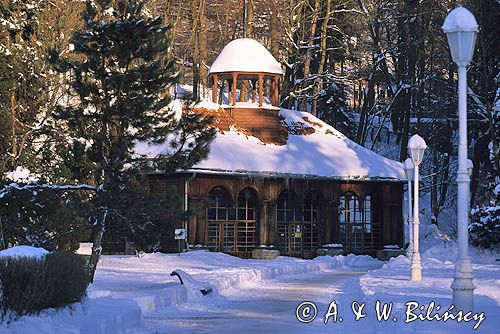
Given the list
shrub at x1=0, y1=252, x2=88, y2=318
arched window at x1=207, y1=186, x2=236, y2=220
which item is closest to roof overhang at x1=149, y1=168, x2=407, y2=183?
arched window at x1=207, y1=186, x2=236, y2=220

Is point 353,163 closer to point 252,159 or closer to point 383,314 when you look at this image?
point 252,159

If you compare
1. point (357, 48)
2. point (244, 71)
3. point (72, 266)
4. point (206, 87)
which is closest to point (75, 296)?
point (72, 266)

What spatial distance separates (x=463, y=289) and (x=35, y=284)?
6.33 m

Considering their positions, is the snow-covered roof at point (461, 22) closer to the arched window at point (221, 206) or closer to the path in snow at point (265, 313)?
the path in snow at point (265, 313)

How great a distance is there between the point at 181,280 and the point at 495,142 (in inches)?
874

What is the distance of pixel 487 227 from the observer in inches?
1458

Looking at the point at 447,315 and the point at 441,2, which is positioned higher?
the point at 441,2

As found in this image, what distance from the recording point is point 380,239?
47.5 meters

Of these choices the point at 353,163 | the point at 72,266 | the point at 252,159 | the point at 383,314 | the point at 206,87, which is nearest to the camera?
the point at 72,266

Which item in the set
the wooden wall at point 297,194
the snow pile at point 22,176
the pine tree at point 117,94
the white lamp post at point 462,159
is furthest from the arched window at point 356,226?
the white lamp post at point 462,159

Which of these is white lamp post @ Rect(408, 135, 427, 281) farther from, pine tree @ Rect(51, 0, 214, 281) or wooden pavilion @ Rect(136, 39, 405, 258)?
wooden pavilion @ Rect(136, 39, 405, 258)

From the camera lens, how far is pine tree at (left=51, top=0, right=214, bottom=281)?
21.2 m

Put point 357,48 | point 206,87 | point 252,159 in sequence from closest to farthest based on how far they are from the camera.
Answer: point 252,159 → point 357,48 → point 206,87

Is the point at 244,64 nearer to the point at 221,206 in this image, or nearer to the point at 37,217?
the point at 221,206
